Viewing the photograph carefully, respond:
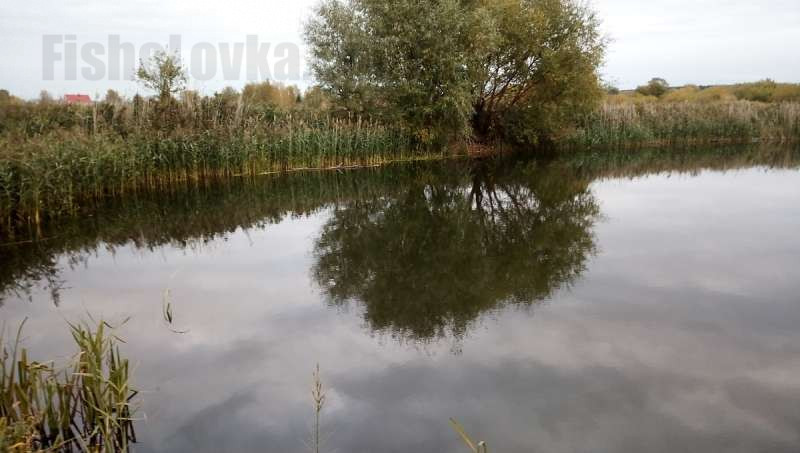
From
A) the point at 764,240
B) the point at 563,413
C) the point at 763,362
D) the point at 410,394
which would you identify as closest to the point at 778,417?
the point at 763,362

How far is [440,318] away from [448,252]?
3.12 m

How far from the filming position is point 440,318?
684 centimetres

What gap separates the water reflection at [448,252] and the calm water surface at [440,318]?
0.05 m

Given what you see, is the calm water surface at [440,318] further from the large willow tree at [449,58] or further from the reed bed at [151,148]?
the large willow tree at [449,58]

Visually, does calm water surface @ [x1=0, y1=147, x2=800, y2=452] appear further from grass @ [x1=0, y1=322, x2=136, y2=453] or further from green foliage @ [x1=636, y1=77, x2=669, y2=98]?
green foliage @ [x1=636, y1=77, x2=669, y2=98]

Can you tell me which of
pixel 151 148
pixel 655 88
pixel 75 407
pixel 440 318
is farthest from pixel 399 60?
pixel 655 88

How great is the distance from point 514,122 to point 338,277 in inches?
910

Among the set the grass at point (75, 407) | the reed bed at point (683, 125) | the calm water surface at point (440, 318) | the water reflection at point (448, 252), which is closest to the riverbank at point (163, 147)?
the reed bed at point (683, 125)

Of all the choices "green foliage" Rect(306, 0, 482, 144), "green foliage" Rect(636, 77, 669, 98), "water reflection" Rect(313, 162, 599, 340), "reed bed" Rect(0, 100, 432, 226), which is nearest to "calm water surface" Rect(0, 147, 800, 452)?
"water reflection" Rect(313, 162, 599, 340)

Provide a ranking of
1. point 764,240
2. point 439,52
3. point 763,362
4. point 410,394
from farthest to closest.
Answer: point 439,52, point 764,240, point 763,362, point 410,394

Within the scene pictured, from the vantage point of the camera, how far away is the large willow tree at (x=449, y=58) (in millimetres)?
23625

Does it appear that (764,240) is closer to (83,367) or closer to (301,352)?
(301,352)

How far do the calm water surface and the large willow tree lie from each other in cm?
1135

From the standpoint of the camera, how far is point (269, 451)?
4.29 metres
